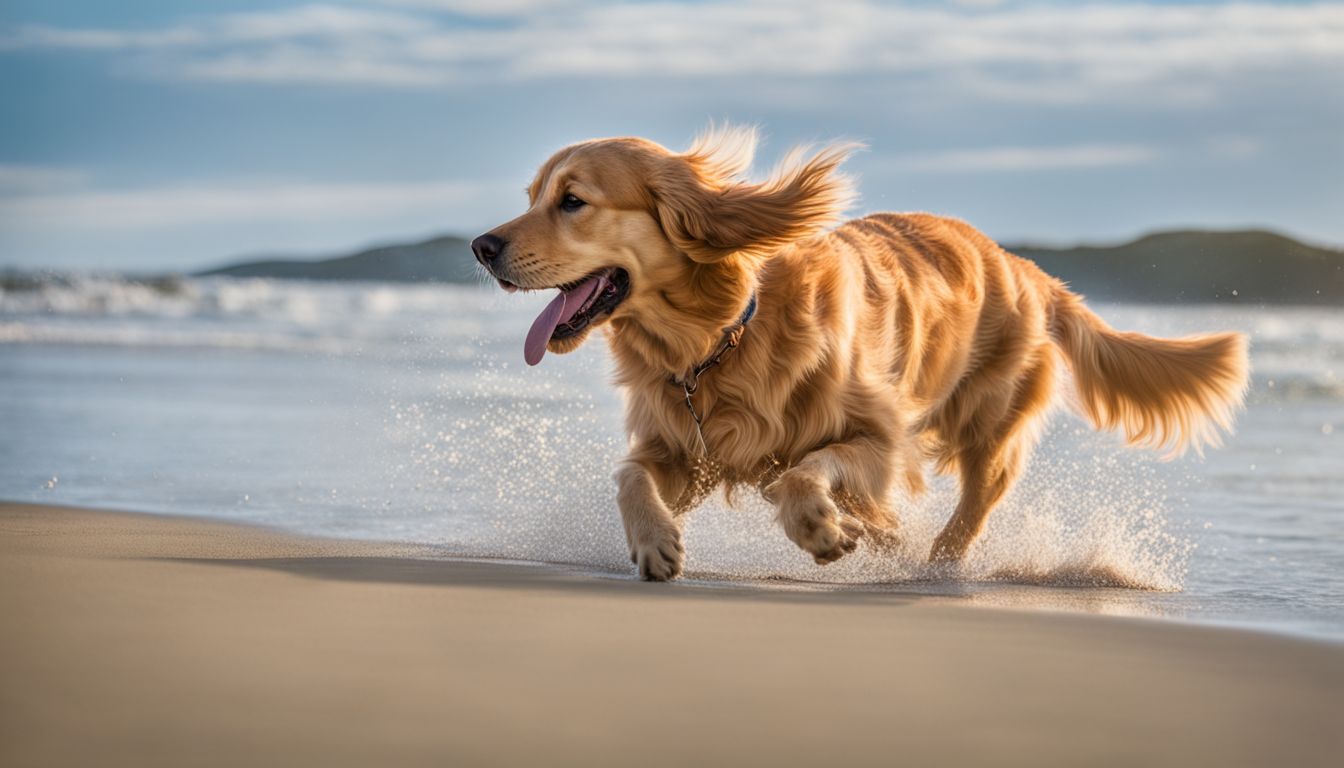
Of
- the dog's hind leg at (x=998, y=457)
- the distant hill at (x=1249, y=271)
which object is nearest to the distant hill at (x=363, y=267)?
the distant hill at (x=1249, y=271)

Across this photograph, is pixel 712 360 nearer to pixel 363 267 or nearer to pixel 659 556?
pixel 659 556

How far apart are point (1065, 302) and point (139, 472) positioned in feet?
12.5

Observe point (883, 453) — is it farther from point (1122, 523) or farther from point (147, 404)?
point (147, 404)

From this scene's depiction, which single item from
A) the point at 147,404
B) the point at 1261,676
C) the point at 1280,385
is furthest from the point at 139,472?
the point at 1280,385

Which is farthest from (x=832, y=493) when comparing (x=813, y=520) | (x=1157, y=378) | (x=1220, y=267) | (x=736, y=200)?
(x=1220, y=267)

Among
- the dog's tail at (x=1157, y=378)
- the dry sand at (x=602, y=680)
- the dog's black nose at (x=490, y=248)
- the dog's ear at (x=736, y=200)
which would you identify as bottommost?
the dry sand at (x=602, y=680)

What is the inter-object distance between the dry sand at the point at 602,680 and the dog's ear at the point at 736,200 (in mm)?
1300

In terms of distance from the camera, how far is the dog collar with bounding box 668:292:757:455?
4.06 metres

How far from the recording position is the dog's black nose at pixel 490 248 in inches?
154

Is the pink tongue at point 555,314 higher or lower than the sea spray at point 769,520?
higher

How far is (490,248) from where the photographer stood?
3.91m

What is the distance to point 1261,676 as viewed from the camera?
2422mm

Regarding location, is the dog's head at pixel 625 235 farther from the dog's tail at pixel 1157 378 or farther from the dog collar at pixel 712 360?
the dog's tail at pixel 1157 378

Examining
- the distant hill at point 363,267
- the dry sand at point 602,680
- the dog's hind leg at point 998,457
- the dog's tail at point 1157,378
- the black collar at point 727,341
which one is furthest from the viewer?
the distant hill at point 363,267
